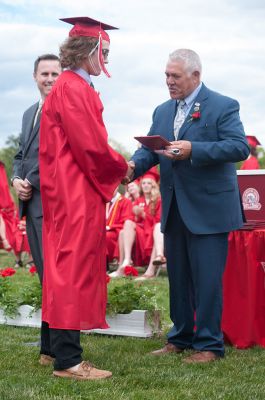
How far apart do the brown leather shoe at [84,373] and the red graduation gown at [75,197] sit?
Result: 0.91ft

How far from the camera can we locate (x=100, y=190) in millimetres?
5074

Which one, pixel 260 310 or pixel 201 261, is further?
pixel 260 310

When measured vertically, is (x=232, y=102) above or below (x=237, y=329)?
above

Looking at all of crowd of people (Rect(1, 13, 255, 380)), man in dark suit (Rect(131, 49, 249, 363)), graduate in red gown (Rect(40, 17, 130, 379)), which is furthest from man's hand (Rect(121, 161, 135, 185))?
graduate in red gown (Rect(40, 17, 130, 379))

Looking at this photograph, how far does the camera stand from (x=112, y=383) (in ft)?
16.2

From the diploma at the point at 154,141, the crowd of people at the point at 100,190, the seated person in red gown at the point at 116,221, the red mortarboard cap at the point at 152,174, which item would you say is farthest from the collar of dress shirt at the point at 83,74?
the seated person in red gown at the point at 116,221

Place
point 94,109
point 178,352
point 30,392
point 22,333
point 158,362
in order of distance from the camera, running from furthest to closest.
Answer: point 22,333, point 178,352, point 158,362, point 94,109, point 30,392

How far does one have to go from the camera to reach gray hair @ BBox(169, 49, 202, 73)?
5.71 m

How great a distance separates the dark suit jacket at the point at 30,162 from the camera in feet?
19.0

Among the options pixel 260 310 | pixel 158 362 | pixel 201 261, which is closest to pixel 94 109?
pixel 201 261

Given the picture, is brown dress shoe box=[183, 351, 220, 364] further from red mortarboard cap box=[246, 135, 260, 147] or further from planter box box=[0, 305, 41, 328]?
red mortarboard cap box=[246, 135, 260, 147]

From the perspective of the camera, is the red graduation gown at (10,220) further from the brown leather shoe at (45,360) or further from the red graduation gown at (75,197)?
the red graduation gown at (75,197)

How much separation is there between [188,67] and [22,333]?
9.29ft

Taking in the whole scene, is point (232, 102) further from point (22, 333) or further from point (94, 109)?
point (22, 333)
